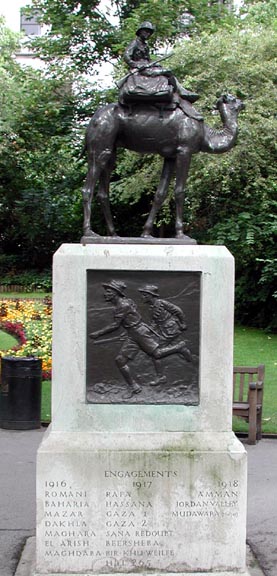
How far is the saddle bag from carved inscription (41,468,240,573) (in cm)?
273

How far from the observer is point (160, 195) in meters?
5.69

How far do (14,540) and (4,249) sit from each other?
A: 97.2ft

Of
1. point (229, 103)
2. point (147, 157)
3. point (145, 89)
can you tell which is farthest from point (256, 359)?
point (145, 89)

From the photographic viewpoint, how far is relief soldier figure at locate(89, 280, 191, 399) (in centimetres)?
524

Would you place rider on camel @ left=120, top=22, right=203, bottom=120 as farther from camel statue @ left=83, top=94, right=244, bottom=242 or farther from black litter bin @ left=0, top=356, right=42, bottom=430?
black litter bin @ left=0, top=356, right=42, bottom=430

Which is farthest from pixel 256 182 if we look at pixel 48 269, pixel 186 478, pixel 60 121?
pixel 48 269

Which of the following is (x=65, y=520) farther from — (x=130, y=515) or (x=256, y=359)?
(x=256, y=359)

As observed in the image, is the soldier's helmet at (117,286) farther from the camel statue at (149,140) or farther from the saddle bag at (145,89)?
the saddle bag at (145,89)

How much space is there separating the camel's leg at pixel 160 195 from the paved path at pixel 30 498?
108 inches

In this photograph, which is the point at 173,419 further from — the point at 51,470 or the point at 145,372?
the point at 51,470

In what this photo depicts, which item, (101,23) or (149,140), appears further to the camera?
(101,23)

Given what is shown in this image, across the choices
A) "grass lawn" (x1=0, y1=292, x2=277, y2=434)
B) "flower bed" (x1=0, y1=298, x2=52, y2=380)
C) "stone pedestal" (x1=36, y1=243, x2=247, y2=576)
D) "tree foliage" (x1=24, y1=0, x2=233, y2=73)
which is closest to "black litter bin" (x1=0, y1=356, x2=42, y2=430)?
"grass lawn" (x1=0, y1=292, x2=277, y2=434)

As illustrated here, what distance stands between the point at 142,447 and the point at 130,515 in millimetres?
492

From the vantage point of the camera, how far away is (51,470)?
5.12m
